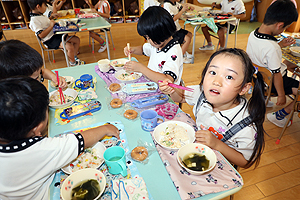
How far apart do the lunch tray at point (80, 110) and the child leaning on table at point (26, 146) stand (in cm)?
32

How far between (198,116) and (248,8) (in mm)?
5934

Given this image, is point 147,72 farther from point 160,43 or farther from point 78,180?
point 78,180

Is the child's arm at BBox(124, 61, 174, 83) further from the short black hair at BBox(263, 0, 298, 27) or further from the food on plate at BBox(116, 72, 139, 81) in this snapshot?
the short black hair at BBox(263, 0, 298, 27)

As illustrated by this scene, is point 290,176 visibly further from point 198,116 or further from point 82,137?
point 82,137

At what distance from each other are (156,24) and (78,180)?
3.66ft

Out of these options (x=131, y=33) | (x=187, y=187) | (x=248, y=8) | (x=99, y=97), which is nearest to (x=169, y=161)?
(x=187, y=187)

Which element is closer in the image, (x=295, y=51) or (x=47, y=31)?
(x=295, y=51)

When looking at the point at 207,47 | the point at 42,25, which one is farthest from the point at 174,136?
the point at 207,47

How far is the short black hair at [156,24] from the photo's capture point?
1.37m

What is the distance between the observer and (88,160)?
2.91ft

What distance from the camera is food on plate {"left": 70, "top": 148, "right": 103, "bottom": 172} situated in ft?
2.82

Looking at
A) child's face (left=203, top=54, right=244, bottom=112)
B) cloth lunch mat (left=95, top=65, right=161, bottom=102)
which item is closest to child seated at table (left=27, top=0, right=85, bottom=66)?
cloth lunch mat (left=95, top=65, right=161, bottom=102)

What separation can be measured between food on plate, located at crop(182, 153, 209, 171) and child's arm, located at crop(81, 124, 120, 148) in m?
0.37

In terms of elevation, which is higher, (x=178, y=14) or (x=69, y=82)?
(x=178, y=14)
